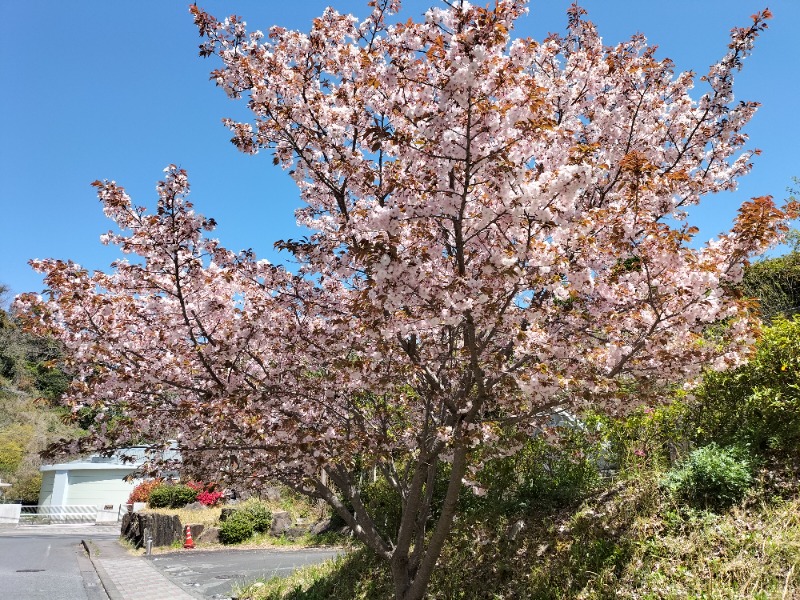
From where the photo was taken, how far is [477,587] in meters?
6.07

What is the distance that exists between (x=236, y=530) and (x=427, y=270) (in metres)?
15.0

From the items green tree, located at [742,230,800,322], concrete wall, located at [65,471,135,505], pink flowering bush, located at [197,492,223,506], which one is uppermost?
green tree, located at [742,230,800,322]

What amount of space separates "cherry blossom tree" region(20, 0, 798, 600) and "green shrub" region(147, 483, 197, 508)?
16.4 m

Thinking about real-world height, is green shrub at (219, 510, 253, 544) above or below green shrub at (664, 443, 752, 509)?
below

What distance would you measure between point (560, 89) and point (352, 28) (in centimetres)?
229

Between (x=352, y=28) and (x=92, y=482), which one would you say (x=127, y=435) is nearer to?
(x=352, y=28)

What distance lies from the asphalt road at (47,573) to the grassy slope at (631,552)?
265 inches

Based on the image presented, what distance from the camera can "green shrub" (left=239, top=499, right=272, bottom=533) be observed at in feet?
55.7

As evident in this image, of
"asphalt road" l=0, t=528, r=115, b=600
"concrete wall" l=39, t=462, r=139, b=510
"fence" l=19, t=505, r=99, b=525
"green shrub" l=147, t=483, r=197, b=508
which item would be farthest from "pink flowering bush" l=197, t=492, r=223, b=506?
"fence" l=19, t=505, r=99, b=525

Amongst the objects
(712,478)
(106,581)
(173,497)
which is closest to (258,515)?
(173,497)

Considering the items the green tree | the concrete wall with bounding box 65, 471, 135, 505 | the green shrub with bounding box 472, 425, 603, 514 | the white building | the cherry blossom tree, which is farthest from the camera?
the concrete wall with bounding box 65, 471, 135, 505

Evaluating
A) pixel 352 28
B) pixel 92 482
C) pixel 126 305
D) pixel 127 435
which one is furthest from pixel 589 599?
pixel 92 482

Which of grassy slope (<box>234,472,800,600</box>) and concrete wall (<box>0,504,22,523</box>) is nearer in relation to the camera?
grassy slope (<box>234,472,800,600</box>)

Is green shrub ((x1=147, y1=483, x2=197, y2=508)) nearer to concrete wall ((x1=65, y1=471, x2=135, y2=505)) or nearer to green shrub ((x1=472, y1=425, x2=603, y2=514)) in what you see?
concrete wall ((x1=65, y1=471, x2=135, y2=505))
